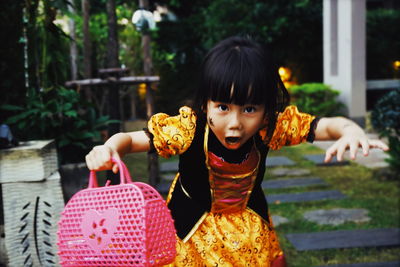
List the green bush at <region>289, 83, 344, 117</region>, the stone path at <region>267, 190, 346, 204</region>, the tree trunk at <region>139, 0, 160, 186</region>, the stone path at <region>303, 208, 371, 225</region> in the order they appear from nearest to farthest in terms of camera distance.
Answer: the stone path at <region>303, 208, 371, 225</region>, the stone path at <region>267, 190, 346, 204</region>, the tree trunk at <region>139, 0, 160, 186</region>, the green bush at <region>289, 83, 344, 117</region>

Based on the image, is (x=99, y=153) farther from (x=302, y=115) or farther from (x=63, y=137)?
(x=63, y=137)

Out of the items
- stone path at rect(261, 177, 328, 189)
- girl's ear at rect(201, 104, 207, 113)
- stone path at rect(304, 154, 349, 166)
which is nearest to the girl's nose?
girl's ear at rect(201, 104, 207, 113)

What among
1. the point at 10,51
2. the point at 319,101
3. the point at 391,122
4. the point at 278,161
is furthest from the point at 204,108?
the point at 319,101

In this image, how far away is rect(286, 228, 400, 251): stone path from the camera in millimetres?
4348

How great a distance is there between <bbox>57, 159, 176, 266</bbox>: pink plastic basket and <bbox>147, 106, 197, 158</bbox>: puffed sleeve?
1.20 feet

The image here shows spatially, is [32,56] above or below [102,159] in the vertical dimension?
above

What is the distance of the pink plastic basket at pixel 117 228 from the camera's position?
1.50m

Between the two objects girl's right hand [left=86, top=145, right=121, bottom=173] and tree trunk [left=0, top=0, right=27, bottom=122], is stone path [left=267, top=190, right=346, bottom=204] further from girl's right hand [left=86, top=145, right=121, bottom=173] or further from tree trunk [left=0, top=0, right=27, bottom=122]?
girl's right hand [left=86, top=145, right=121, bottom=173]

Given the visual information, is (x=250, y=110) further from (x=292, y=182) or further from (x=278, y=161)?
(x=278, y=161)

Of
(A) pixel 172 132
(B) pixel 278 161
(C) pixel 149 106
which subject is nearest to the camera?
(A) pixel 172 132

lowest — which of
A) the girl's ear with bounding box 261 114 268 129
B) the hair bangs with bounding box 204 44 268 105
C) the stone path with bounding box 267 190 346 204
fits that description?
the stone path with bounding box 267 190 346 204

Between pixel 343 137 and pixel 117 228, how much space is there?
0.93 meters

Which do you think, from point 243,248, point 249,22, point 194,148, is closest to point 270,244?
point 243,248

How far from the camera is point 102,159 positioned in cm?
163
